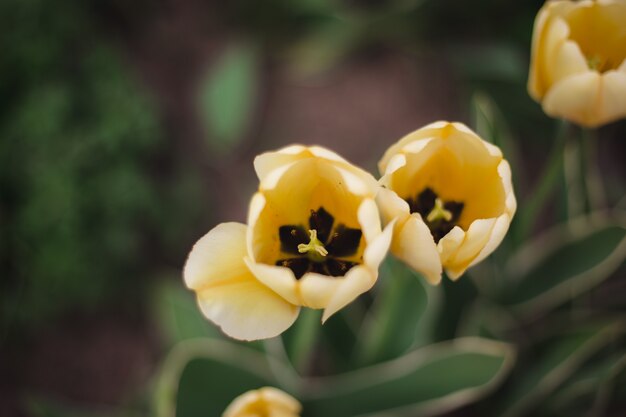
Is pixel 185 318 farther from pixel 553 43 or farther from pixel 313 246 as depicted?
pixel 553 43

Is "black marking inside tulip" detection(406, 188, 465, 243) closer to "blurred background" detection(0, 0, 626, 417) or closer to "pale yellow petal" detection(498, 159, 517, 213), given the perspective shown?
"pale yellow petal" detection(498, 159, 517, 213)

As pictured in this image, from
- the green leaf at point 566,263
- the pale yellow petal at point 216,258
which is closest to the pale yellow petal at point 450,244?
the pale yellow petal at point 216,258

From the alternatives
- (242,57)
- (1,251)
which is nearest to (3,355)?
(1,251)

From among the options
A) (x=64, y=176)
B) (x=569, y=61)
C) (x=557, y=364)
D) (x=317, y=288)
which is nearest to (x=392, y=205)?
(x=317, y=288)

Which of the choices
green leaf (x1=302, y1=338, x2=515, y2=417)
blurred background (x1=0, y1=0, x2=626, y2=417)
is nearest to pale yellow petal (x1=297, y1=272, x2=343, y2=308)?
green leaf (x1=302, y1=338, x2=515, y2=417)

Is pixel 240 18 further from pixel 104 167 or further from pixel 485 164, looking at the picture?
pixel 485 164
